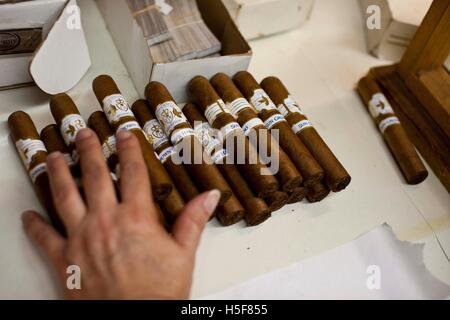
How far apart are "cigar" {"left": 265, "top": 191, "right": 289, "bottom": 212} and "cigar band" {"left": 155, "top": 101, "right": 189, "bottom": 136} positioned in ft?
0.96

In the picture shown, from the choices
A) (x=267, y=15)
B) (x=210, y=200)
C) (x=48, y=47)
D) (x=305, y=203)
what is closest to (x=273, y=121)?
(x=305, y=203)

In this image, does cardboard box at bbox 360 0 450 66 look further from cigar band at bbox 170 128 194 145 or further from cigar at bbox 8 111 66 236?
cigar at bbox 8 111 66 236

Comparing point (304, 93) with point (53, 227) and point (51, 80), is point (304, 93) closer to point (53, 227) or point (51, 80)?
point (51, 80)

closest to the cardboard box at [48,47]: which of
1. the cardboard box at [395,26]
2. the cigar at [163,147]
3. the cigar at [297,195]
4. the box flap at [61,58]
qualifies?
the box flap at [61,58]

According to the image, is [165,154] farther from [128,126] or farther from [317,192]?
[317,192]

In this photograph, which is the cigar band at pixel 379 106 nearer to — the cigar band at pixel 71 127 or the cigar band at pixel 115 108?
the cigar band at pixel 115 108

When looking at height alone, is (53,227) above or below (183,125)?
below

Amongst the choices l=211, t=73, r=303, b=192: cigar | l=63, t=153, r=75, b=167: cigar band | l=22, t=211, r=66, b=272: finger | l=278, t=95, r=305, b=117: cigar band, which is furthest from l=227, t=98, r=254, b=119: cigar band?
l=22, t=211, r=66, b=272: finger

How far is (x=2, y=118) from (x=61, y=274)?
1.75ft

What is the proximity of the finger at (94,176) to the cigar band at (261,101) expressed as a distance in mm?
492

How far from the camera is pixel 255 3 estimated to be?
154cm

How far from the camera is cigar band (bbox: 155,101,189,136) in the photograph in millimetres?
1216

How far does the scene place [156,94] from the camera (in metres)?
1.26

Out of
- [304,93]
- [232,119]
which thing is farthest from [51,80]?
[304,93]
